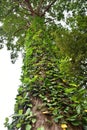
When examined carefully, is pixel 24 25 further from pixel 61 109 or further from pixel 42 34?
pixel 61 109

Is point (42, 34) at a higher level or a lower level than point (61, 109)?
higher

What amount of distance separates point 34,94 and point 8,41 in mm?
10910

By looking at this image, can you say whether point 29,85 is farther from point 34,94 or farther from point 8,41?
point 8,41

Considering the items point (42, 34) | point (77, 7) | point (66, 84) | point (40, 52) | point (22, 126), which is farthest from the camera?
point (77, 7)

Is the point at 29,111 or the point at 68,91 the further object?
the point at 68,91

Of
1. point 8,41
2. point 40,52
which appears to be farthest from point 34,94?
point 8,41

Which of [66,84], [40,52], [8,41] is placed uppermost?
[8,41]

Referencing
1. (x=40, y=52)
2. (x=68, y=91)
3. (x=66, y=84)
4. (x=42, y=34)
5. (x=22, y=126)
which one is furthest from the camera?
(x=42, y=34)

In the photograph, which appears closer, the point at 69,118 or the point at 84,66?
the point at 69,118

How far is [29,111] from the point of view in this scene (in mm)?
2266

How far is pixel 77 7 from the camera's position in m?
11.2

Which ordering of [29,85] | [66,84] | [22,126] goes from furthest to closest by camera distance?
[66,84] → [29,85] → [22,126]

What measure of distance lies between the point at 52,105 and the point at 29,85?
516 millimetres

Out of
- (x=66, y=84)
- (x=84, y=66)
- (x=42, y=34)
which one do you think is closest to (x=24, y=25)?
(x=84, y=66)
